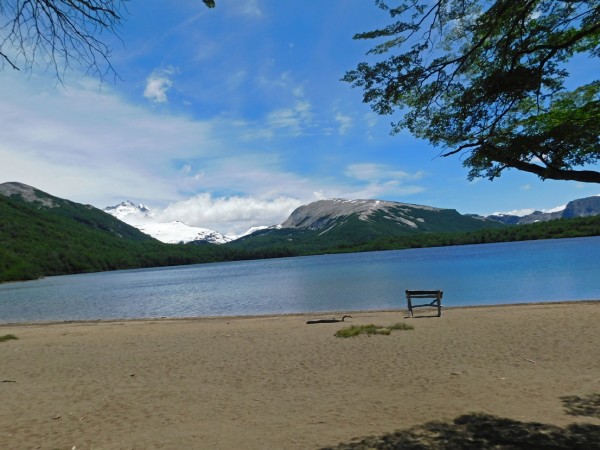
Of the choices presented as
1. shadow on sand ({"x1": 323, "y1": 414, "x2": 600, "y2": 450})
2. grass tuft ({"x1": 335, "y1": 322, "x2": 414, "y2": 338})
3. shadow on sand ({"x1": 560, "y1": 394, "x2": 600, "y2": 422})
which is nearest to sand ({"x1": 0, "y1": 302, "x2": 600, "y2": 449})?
shadow on sand ({"x1": 560, "y1": 394, "x2": 600, "y2": 422})

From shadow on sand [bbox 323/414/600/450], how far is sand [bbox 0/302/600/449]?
193mm

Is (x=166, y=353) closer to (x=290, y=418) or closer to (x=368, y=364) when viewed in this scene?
(x=368, y=364)

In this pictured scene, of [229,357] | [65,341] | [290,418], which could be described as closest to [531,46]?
[290,418]

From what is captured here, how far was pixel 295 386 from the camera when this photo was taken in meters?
12.6

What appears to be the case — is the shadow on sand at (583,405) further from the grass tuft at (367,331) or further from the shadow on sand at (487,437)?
the grass tuft at (367,331)

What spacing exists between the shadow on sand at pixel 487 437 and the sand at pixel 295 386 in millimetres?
193

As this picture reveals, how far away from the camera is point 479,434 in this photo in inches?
316

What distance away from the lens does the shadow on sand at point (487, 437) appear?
737 centimetres

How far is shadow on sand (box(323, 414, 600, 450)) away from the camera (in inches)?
290

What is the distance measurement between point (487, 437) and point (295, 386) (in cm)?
605

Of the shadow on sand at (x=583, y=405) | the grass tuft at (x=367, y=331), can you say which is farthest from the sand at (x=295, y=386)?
the grass tuft at (x=367, y=331)

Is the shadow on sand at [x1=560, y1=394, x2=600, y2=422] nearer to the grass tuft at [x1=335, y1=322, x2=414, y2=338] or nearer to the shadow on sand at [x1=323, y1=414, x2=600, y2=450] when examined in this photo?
the shadow on sand at [x1=323, y1=414, x2=600, y2=450]

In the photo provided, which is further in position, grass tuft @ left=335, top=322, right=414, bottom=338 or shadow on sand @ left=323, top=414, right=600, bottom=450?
grass tuft @ left=335, top=322, right=414, bottom=338

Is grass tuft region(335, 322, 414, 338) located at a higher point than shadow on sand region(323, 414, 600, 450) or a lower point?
lower
